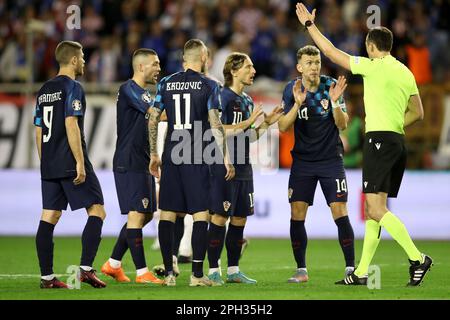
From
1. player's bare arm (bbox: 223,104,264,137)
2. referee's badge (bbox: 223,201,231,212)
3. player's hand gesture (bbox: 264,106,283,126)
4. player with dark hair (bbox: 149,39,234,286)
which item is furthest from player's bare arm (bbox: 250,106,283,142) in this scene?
referee's badge (bbox: 223,201,231,212)

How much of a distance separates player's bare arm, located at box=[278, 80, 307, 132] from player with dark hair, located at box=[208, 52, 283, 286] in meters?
0.09

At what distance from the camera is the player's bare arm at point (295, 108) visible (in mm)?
11000

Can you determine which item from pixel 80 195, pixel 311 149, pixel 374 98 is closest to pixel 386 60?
pixel 374 98

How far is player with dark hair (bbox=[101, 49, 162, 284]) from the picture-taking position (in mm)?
10875

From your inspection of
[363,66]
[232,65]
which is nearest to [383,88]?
[363,66]

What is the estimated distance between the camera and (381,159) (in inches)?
404

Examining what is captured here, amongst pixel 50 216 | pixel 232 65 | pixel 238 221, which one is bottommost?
pixel 238 221

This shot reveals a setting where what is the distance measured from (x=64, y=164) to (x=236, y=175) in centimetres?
186

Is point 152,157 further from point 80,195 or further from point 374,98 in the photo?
point 374,98

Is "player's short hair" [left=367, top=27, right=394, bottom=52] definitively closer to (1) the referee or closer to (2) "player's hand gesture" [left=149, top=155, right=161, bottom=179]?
(1) the referee

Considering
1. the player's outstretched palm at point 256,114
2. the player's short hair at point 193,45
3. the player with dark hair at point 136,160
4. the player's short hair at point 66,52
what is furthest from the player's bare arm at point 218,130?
the player's short hair at point 66,52

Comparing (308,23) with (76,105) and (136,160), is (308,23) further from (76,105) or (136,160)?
(76,105)

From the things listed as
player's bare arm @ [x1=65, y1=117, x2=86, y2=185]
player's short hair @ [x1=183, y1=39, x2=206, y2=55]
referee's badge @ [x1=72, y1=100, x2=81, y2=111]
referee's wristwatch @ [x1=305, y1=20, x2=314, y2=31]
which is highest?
referee's wristwatch @ [x1=305, y1=20, x2=314, y2=31]

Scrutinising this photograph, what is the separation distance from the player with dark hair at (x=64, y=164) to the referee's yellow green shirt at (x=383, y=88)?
279 cm
